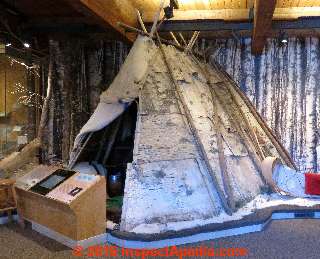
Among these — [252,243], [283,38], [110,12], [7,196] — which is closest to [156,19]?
[110,12]

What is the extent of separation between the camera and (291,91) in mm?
6387

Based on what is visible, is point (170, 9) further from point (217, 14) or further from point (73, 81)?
point (73, 81)

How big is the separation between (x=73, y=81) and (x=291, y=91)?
11.9 ft

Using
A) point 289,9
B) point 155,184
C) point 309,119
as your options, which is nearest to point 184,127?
point 155,184

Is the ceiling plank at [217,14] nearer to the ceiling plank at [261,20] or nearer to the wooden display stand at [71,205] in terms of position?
the ceiling plank at [261,20]

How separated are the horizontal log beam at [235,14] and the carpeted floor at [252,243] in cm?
281

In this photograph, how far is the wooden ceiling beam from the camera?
4054 millimetres

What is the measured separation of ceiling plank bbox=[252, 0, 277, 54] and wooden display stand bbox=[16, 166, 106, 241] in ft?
8.10

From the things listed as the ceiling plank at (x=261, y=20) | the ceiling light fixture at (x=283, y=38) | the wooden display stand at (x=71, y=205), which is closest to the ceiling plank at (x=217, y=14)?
the ceiling plank at (x=261, y=20)

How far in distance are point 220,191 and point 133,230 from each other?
1168mm

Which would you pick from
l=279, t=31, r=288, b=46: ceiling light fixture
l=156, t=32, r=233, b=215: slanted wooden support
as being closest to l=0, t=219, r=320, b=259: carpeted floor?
l=156, t=32, r=233, b=215: slanted wooden support

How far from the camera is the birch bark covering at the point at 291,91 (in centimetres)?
633

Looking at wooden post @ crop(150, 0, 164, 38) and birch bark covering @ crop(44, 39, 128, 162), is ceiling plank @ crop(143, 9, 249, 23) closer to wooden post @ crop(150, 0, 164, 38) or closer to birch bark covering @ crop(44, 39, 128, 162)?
wooden post @ crop(150, 0, 164, 38)

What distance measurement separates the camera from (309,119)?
20.7 feet
